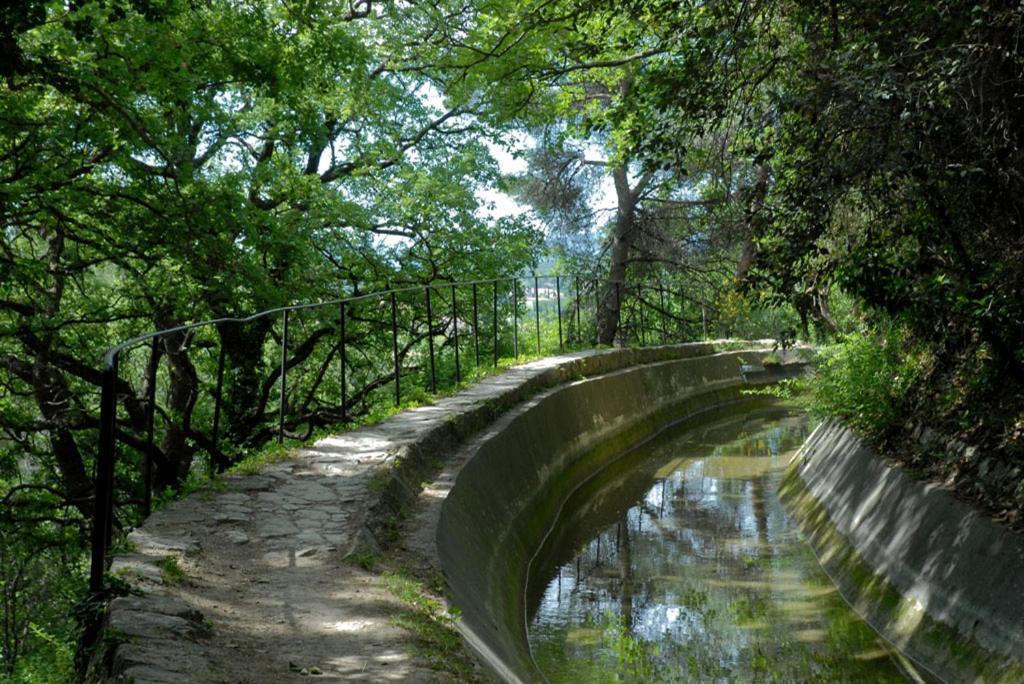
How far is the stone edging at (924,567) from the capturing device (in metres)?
6.78

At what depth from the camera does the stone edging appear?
6.78 m

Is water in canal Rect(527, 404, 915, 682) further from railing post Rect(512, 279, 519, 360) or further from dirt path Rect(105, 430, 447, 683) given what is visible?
railing post Rect(512, 279, 519, 360)

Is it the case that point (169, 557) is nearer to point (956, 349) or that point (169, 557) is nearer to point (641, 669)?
point (641, 669)

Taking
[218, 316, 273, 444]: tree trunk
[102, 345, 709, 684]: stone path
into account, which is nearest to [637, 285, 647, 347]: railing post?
[218, 316, 273, 444]: tree trunk

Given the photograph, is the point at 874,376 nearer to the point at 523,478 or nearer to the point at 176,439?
the point at 523,478

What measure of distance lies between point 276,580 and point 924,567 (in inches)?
199

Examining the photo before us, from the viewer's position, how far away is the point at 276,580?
6.27m

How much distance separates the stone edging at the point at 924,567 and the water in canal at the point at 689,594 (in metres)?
0.24

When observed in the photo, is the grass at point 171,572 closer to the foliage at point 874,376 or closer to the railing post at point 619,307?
the foliage at point 874,376

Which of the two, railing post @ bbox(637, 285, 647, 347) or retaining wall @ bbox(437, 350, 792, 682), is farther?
railing post @ bbox(637, 285, 647, 347)

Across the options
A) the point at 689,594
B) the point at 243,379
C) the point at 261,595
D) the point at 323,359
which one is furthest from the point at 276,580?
the point at 323,359

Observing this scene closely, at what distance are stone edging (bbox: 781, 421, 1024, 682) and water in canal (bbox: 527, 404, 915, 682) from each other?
9.5 inches

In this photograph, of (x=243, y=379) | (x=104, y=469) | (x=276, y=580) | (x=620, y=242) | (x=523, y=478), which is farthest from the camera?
(x=620, y=242)

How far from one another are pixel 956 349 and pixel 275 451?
640cm
